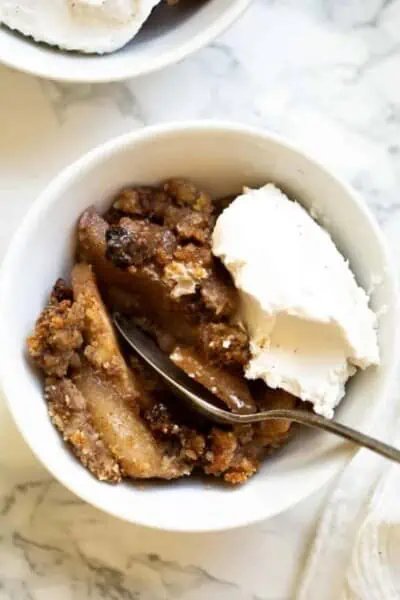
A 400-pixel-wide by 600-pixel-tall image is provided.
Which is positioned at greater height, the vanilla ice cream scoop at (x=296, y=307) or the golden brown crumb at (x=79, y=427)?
the vanilla ice cream scoop at (x=296, y=307)

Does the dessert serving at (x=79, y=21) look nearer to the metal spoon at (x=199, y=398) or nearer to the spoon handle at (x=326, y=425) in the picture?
the metal spoon at (x=199, y=398)

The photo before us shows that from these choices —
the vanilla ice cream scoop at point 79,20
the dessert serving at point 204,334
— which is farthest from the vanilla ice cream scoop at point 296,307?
the vanilla ice cream scoop at point 79,20

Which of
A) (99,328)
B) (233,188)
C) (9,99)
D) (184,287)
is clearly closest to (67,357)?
(99,328)

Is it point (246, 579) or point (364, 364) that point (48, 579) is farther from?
point (364, 364)

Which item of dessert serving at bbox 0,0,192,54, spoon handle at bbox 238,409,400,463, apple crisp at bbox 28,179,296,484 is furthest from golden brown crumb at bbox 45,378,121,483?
dessert serving at bbox 0,0,192,54

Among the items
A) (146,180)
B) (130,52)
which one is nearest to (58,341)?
(146,180)

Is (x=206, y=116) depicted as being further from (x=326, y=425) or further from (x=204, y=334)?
(x=326, y=425)

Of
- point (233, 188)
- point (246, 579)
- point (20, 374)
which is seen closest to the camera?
point (20, 374)

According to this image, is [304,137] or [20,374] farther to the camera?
[304,137]
